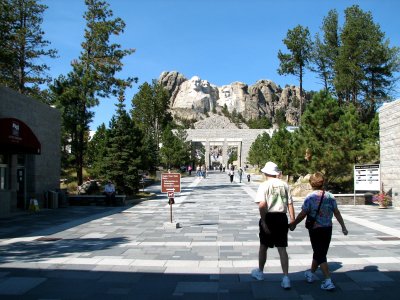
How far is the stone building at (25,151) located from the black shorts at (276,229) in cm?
1127

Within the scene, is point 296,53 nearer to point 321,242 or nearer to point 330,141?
point 330,141

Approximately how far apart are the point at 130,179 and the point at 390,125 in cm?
1360

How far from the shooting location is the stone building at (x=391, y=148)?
696 inches

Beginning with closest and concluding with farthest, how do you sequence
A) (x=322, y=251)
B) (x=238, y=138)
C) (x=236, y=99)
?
(x=322, y=251), (x=238, y=138), (x=236, y=99)

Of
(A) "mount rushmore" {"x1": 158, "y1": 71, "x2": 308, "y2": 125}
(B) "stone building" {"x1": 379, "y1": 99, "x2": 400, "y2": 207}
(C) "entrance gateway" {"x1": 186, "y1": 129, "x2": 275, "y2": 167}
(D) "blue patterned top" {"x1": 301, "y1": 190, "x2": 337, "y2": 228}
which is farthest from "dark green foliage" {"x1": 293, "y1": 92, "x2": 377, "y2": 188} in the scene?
(A) "mount rushmore" {"x1": 158, "y1": 71, "x2": 308, "y2": 125}

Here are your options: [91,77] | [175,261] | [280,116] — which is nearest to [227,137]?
[91,77]

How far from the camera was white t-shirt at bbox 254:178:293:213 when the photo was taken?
600 cm

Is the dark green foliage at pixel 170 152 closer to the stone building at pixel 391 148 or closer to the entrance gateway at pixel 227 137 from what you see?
the entrance gateway at pixel 227 137

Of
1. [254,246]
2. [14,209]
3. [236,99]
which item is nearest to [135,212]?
[14,209]

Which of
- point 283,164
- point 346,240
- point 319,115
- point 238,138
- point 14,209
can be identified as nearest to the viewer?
point 346,240

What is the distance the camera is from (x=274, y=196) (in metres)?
6.03

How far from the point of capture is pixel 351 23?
37438 mm

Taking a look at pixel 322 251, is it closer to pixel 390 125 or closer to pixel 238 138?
pixel 390 125

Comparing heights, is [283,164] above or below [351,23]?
below
